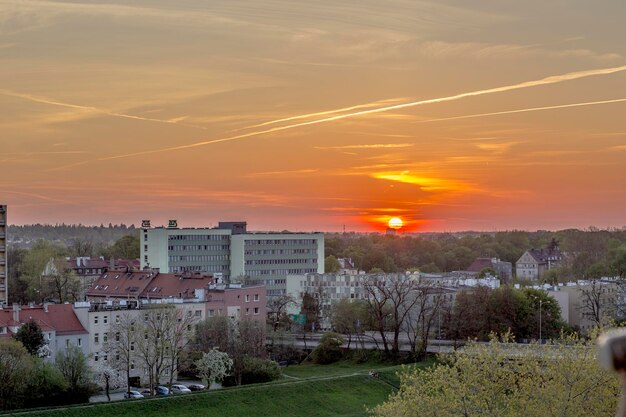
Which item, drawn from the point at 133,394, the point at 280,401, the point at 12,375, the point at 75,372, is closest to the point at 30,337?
the point at 75,372

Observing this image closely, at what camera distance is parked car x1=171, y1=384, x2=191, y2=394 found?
177 ft

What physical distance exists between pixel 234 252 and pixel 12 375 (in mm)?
83042

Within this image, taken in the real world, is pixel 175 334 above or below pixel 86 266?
below

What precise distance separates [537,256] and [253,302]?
315ft

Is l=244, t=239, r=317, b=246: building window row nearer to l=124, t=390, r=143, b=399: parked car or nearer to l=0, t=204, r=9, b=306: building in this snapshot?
l=0, t=204, r=9, b=306: building

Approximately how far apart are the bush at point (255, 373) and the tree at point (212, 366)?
155 centimetres

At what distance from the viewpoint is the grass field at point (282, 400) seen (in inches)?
1886

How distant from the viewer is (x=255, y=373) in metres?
59.3

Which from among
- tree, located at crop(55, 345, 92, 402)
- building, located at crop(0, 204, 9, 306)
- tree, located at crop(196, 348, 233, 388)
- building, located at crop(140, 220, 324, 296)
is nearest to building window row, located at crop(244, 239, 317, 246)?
building, located at crop(140, 220, 324, 296)

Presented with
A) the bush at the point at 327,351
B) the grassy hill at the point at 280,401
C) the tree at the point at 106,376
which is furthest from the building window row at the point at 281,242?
the tree at the point at 106,376

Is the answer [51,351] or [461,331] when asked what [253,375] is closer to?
[51,351]

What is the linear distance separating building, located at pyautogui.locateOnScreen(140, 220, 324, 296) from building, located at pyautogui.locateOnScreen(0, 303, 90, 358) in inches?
2467

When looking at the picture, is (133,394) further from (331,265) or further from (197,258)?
(331,265)

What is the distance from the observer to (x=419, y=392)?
35719mm
